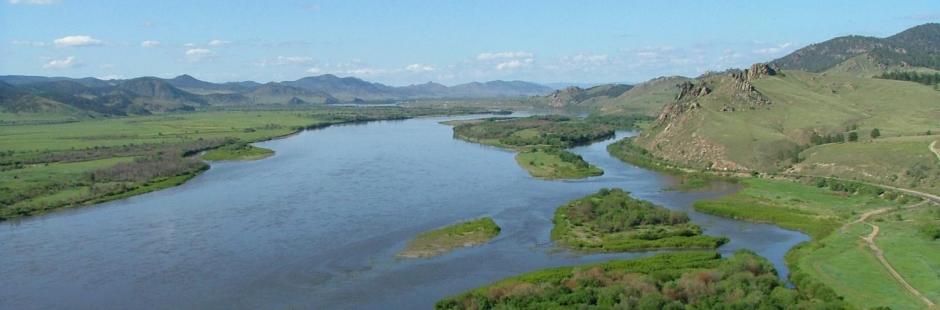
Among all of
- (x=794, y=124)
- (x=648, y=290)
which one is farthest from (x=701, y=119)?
(x=648, y=290)

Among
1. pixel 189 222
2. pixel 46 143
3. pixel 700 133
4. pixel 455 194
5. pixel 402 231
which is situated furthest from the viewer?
pixel 46 143

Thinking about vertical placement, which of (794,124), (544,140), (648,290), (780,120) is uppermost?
(780,120)

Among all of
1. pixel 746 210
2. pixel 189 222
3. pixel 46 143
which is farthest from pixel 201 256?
pixel 46 143

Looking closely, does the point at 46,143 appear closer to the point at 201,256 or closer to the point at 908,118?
the point at 201,256

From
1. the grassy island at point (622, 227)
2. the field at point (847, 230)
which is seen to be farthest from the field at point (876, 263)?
the grassy island at point (622, 227)

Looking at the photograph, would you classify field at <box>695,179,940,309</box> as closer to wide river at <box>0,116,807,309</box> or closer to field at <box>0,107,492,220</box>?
wide river at <box>0,116,807,309</box>

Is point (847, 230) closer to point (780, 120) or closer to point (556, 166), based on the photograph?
point (556, 166)

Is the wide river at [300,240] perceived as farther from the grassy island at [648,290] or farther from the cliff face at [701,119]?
the cliff face at [701,119]
